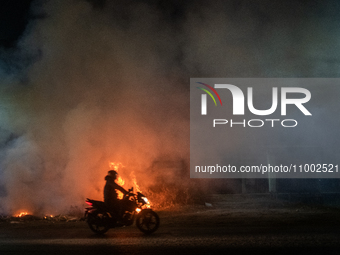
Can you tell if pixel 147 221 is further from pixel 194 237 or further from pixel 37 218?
pixel 37 218

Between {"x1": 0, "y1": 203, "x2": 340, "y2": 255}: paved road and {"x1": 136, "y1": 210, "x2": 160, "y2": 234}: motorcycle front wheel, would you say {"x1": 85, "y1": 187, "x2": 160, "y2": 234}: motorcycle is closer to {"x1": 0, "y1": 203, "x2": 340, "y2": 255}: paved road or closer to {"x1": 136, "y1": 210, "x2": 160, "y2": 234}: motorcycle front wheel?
{"x1": 136, "y1": 210, "x2": 160, "y2": 234}: motorcycle front wheel

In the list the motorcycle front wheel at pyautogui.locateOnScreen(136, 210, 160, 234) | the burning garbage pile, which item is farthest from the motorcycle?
the burning garbage pile

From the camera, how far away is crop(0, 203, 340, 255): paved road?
5996mm

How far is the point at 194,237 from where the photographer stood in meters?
7.02

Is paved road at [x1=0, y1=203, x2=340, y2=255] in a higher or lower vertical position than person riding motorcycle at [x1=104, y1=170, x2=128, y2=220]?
lower

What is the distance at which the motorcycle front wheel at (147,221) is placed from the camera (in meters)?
7.69

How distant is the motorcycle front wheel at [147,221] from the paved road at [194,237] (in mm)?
176

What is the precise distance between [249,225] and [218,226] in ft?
2.58

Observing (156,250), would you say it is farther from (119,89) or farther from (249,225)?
(119,89)

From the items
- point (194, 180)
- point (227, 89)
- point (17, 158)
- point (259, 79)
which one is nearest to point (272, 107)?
point (259, 79)

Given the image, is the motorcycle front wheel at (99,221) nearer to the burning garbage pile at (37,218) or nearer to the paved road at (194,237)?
the paved road at (194,237)

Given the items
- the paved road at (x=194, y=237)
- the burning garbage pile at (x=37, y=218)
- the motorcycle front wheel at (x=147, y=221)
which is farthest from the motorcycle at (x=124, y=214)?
the burning garbage pile at (x=37, y=218)

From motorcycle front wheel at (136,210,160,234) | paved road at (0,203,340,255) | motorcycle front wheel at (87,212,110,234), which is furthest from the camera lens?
motorcycle front wheel at (87,212,110,234)

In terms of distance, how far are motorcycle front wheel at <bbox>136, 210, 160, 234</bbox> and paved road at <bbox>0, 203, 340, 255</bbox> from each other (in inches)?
6.9
